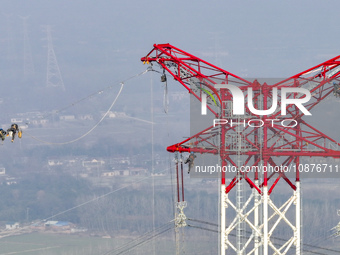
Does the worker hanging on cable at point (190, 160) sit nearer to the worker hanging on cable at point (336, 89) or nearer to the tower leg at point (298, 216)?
the tower leg at point (298, 216)

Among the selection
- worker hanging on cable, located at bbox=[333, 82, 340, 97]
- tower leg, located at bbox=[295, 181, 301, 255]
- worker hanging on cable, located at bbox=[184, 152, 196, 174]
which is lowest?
tower leg, located at bbox=[295, 181, 301, 255]

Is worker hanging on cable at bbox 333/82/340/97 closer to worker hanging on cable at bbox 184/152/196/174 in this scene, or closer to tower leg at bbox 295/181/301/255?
tower leg at bbox 295/181/301/255

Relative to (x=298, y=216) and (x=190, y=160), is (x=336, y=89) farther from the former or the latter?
(x=190, y=160)

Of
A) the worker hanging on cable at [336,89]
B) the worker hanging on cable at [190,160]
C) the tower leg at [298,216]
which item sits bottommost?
the tower leg at [298,216]

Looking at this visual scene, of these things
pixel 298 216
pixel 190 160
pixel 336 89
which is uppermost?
pixel 336 89

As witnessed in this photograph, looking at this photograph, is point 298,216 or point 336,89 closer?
point 336,89

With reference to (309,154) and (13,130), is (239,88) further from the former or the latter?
(13,130)

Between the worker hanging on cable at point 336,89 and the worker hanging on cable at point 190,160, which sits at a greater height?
the worker hanging on cable at point 336,89

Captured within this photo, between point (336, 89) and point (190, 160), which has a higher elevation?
point (336, 89)

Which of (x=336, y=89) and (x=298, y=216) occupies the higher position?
(x=336, y=89)

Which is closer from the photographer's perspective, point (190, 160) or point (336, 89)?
point (336, 89)

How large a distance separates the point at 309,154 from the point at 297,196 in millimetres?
6521

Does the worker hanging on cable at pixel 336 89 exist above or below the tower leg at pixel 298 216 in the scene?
above

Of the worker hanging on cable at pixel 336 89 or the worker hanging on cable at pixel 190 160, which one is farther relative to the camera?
the worker hanging on cable at pixel 190 160
